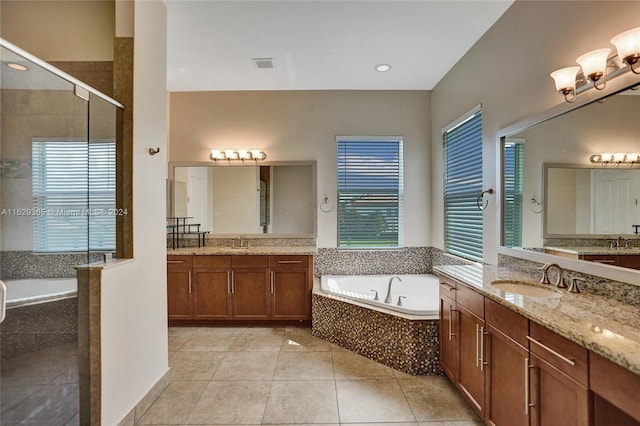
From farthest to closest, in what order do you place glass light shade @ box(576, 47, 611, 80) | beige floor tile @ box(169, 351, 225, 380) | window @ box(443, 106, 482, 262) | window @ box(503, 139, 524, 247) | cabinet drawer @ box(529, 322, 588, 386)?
window @ box(443, 106, 482, 262) → beige floor tile @ box(169, 351, 225, 380) → window @ box(503, 139, 524, 247) → glass light shade @ box(576, 47, 611, 80) → cabinet drawer @ box(529, 322, 588, 386)

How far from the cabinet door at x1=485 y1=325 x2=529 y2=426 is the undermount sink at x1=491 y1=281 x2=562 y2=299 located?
1.24 feet

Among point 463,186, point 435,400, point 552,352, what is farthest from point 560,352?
point 463,186

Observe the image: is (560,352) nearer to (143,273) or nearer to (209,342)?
(143,273)

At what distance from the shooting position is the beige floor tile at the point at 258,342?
9.67 feet

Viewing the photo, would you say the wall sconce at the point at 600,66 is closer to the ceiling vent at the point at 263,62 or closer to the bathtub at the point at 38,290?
the ceiling vent at the point at 263,62

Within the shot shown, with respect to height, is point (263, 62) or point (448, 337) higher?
point (263, 62)

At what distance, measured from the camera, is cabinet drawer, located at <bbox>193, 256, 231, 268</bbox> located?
3418mm

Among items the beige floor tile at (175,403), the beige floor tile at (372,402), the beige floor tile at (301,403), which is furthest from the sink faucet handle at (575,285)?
the beige floor tile at (175,403)

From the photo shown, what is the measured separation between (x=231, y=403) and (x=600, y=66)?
2946 millimetres

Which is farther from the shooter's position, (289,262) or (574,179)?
(289,262)

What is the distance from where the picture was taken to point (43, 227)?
1572 mm

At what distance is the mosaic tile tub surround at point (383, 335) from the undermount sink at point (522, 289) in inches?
25.1

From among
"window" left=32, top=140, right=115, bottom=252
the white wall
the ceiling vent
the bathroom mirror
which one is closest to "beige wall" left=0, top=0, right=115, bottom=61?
the white wall

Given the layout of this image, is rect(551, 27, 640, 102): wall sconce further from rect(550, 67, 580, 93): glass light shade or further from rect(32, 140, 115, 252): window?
rect(32, 140, 115, 252): window
